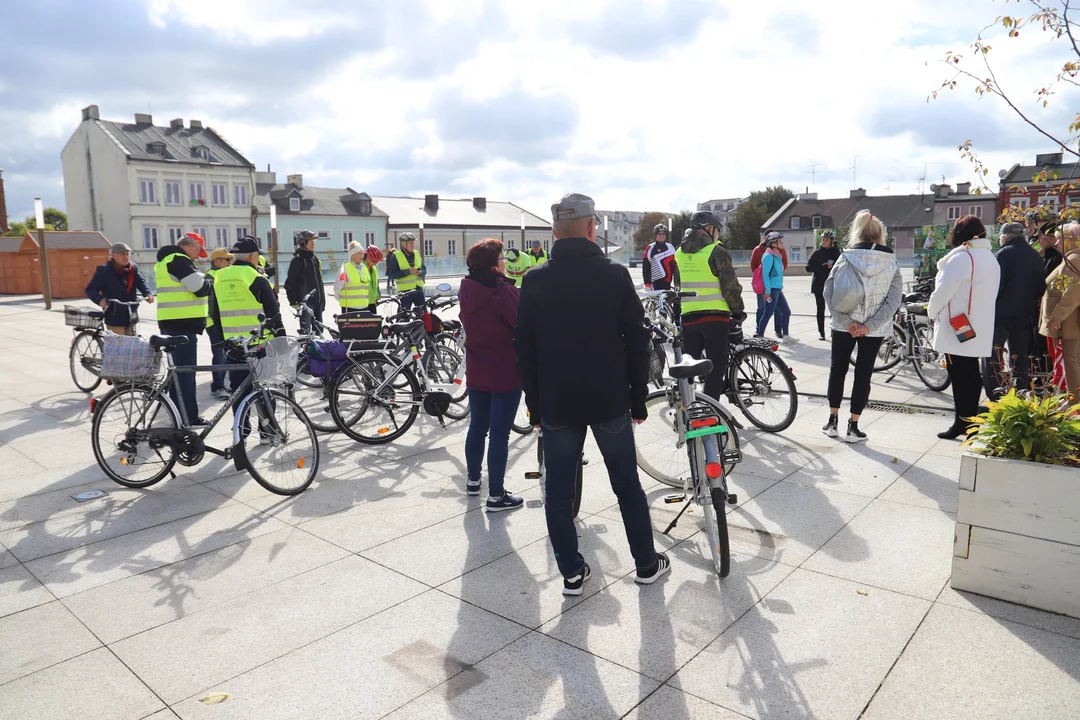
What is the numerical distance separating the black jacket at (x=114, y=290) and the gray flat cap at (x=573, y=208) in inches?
303

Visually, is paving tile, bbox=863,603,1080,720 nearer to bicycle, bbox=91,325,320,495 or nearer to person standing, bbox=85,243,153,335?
bicycle, bbox=91,325,320,495

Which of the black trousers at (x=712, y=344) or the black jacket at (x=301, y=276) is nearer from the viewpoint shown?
the black trousers at (x=712, y=344)

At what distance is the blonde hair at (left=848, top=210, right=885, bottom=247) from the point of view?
19.7ft

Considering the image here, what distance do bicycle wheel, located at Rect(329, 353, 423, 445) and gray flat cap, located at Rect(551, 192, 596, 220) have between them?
138 inches

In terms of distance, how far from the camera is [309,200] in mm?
56625

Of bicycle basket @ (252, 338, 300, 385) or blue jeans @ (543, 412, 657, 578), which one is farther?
bicycle basket @ (252, 338, 300, 385)

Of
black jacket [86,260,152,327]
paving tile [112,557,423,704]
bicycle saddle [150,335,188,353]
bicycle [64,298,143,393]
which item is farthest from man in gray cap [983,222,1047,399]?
bicycle [64,298,143,393]

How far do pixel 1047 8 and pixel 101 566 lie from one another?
5226mm

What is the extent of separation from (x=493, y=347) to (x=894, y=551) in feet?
8.55

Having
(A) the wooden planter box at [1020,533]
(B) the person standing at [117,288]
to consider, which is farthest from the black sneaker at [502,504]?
(B) the person standing at [117,288]

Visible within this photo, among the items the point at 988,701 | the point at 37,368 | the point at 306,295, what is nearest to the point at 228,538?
the point at 988,701

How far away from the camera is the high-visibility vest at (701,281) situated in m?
6.13

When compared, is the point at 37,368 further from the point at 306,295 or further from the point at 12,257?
the point at 12,257

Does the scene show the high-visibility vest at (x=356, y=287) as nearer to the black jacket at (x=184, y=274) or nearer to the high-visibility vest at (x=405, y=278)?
the high-visibility vest at (x=405, y=278)
